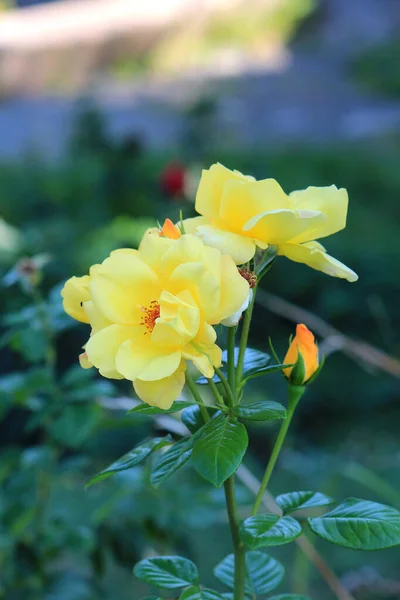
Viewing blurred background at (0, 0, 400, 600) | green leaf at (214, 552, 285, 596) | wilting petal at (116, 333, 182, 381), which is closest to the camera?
wilting petal at (116, 333, 182, 381)

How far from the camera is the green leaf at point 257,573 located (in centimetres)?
50

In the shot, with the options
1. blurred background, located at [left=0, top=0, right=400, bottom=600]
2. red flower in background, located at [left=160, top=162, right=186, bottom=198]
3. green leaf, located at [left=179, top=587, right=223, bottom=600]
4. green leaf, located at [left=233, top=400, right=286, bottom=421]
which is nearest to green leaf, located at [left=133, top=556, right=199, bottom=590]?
green leaf, located at [left=179, top=587, right=223, bottom=600]

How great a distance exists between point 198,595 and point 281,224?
20 centimetres

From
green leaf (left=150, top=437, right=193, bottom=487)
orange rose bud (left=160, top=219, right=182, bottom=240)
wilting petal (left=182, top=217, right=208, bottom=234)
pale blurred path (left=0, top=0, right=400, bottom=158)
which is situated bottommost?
pale blurred path (left=0, top=0, right=400, bottom=158)

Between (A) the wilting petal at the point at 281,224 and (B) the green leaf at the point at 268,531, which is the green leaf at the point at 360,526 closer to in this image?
(B) the green leaf at the point at 268,531

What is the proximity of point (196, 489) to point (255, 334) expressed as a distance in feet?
3.14

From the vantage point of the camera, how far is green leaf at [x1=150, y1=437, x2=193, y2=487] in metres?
0.40

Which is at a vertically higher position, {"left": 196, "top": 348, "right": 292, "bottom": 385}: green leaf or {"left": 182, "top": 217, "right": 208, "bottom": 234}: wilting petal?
{"left": 182, "top": 217, "right": 208, "bottom": 234}: wilting petal

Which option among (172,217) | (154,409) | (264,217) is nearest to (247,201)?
(264,217)

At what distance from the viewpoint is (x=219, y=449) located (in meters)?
0.38

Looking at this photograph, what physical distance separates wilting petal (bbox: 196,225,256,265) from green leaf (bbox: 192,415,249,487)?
0.08m

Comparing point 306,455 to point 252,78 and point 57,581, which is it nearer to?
point 57,581

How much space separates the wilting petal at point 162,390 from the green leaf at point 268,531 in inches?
3.2

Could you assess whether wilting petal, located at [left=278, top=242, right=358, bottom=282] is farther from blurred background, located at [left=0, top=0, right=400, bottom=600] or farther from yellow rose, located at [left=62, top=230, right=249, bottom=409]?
blurred background, located at [left=0, top=0, right=400, bottom=600]
